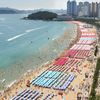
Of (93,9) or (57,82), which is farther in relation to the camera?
(93,9)

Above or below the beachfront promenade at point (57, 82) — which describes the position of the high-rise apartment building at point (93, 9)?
above

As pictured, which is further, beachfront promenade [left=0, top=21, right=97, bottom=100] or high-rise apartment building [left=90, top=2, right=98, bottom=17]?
high-rise apartment building [left=90, top=2, right=98, bottom=17]

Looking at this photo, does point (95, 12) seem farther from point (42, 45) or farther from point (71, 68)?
point (71, 68)

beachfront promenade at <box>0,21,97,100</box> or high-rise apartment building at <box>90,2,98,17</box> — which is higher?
high-rise apartment building at <box>90,2,98,17</box>

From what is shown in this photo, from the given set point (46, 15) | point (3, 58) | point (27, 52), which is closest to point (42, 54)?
point (27, 52)

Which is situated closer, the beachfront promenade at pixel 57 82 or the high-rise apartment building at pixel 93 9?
the beachfront promenade at pixel 57 82

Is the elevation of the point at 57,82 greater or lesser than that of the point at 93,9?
lesser

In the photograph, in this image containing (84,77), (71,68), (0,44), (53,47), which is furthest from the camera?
(0,44)

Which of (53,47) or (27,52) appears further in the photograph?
(53,47)
